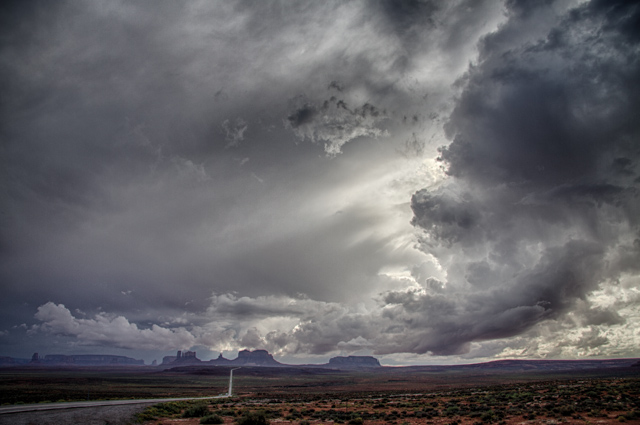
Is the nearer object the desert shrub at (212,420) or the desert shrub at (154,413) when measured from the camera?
the desert shrub at (212,420)

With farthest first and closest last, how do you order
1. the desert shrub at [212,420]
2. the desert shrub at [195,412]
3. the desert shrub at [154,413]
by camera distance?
the desert shrub at [195,412], the desert shrub at [154,413], the desert shrub at [212,420]

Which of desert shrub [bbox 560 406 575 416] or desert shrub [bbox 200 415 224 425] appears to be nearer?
desert shrub [bbox 560 406 575 416]

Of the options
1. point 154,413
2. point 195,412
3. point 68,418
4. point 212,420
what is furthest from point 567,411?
point 68,418

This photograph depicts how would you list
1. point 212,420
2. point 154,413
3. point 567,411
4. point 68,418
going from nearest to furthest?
point 68,418 < point 567,411 < point 212,420 < point 154,413

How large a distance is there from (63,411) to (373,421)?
3079 centimetres

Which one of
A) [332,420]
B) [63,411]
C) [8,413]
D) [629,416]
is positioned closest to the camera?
[629,416]

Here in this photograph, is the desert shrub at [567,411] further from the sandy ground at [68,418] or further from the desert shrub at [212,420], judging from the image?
the sandy ground at [68,418]

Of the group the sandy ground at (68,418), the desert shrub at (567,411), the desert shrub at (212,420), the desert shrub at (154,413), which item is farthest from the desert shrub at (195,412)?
the desert shrub at (567,411)

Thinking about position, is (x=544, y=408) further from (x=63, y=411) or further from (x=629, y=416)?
(x=63, y=411)

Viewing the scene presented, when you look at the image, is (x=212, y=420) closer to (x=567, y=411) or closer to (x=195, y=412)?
(x=195, y=412)

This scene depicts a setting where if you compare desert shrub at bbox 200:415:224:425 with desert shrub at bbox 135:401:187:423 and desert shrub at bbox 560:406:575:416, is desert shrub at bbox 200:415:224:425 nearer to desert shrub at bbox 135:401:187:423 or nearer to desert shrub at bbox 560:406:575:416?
desert shrub at bbox 135:401:187:423

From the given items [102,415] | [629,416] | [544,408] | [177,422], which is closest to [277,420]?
[177,422]

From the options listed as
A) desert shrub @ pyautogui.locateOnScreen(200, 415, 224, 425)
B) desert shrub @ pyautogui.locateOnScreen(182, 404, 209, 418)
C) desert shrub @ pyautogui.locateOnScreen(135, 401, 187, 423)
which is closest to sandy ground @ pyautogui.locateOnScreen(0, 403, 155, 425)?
desert shrub @ pyautogui.locateOnScreen(135, 401, 187, 423)

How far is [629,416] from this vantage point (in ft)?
88.2
